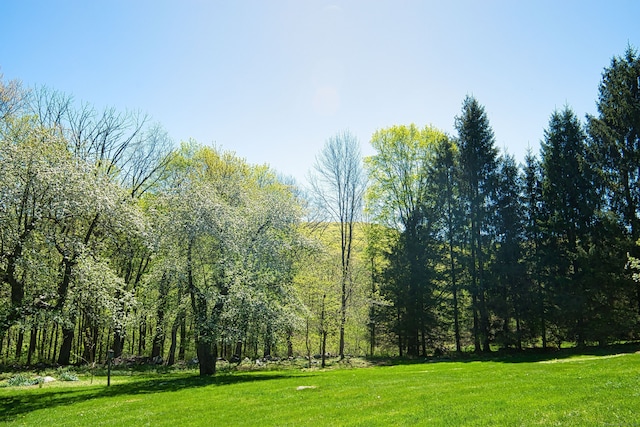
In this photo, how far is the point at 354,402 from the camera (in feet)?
36.2

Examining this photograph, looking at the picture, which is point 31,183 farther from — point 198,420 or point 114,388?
point 198,420

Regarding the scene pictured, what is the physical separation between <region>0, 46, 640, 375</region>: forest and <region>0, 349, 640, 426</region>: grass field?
10.9 feet

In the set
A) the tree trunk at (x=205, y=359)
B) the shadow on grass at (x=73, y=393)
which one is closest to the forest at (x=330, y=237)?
the tree trunk at (x=205, y=359)

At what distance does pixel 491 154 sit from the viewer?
32.3 metres

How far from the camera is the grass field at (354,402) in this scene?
311 inches

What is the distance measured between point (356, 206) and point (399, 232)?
452 centimetres

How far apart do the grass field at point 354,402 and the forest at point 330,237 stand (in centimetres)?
333

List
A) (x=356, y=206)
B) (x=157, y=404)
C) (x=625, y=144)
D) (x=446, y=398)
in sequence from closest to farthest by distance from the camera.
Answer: (x=446, y=398) < (x=157, y=404) < (x=625, y=144) < (x=356, y=206)

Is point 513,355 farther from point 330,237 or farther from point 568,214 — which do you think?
point 330,237

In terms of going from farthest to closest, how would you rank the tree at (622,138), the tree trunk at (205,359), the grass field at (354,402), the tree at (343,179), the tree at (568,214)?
the tree at (343,179), the tree at (568,214), the tree at (622,138), the tree trunk at (205,359), the grass field at (354,402)

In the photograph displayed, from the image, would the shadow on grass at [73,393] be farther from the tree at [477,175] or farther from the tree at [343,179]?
the tree at [477,175]

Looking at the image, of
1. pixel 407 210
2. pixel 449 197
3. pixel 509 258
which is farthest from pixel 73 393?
pixel 509 258

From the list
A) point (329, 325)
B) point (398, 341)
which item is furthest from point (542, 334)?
point (329, 325)

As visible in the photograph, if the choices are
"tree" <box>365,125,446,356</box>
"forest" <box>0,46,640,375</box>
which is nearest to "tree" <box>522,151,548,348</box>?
"forest" <box>0,46,640,375</box>
